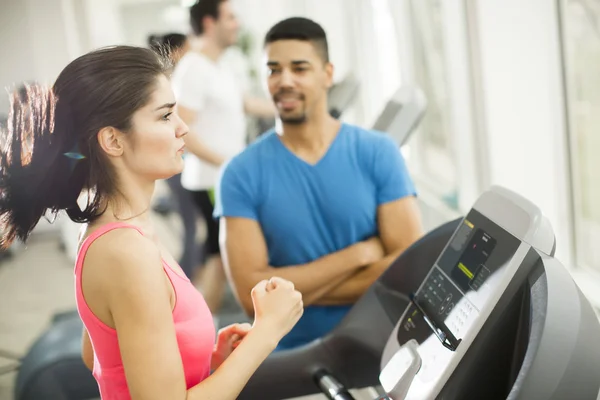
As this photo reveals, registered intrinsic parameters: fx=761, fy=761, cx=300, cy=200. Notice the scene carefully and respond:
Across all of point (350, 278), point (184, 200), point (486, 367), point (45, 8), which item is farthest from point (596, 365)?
point (45, 8)

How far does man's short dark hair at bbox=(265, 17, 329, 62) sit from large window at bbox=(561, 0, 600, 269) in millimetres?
629

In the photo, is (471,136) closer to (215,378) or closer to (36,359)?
(36,359)

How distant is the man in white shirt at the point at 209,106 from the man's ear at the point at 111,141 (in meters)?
2.27

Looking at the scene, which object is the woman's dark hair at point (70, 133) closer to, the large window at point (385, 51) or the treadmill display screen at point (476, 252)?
the treadmill display screen at point (476, 252)

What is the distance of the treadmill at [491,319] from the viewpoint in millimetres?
800

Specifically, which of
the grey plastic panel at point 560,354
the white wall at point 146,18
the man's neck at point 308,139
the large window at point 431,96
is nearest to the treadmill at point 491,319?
the grey plastic panel at point 560,354

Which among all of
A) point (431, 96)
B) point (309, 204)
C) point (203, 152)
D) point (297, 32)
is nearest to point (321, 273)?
point (309, 204)

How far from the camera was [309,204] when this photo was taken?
5.83 ft

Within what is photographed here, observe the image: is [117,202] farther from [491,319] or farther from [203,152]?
[203,152]

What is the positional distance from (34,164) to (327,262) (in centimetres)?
84

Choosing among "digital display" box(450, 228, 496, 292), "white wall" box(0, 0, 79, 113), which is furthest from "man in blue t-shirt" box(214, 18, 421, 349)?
"white wall" box(0, 0, 79, 113)

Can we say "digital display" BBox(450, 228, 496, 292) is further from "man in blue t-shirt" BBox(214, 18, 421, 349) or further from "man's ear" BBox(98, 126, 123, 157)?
"man in blue t-shirt" BBox(214, 18, 421, 349)

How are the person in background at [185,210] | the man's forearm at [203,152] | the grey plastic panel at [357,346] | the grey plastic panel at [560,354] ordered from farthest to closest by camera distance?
the person in background at [185,210]
the man's forearm at [203,152]
the grey plastic panel at [357,346]
the grey plastic panel at [560,354]

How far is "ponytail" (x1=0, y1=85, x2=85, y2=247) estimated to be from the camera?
3.17ft
